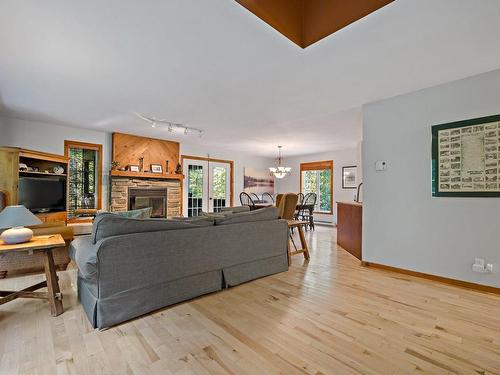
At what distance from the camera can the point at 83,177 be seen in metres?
5.50

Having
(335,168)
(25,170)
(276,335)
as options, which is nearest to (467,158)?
(276,335)

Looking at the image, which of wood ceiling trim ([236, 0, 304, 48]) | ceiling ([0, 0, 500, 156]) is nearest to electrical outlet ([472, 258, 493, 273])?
ceiling ([0, 0, 500, 156])

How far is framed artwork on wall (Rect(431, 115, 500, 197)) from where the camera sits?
8.60 feet

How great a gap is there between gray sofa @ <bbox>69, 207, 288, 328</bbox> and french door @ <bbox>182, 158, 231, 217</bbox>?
14.5 ft

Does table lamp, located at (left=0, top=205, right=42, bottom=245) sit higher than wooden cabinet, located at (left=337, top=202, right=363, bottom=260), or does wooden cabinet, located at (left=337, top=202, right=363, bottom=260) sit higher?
table lamp, located at (left=0, top=205, right=42, bottom=245)

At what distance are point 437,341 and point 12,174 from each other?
544 centimetres

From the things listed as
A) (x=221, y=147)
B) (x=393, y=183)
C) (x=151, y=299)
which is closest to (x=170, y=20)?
(x=151, y=299)

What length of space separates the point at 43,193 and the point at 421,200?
6.02 meters

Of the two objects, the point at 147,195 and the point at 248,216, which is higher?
the point at 147,195

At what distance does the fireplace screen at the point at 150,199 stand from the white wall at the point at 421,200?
15.4 ft

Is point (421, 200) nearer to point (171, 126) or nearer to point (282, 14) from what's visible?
point (282, 14)

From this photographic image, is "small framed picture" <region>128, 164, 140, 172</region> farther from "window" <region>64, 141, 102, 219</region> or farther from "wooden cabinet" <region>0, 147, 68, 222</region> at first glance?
"wooden cabinet" <region>0, 147, 68, 222</region>

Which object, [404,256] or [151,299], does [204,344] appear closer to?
[151,299]

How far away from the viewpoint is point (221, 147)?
299 inches
